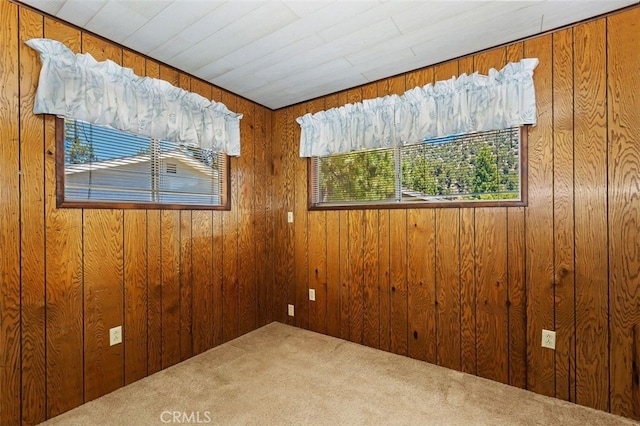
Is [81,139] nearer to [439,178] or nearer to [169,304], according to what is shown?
[169,304]

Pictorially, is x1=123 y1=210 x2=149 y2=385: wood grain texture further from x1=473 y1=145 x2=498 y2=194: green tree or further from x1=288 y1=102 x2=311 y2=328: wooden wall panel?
x1=473 y1=145 x2=498 y2=194: green tree

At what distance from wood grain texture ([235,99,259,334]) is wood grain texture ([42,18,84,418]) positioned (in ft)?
4.19

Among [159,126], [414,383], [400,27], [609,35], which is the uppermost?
[400,27]

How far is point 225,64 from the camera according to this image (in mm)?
2311

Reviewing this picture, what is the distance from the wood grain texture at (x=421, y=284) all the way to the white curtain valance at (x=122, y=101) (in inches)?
70.6

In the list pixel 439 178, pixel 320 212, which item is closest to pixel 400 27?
pixel 439 178

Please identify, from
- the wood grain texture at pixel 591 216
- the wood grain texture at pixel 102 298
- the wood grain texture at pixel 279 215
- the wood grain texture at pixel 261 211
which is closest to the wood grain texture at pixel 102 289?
the wood grain texture at pixel 102 298

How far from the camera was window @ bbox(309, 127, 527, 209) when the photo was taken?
2082 mm

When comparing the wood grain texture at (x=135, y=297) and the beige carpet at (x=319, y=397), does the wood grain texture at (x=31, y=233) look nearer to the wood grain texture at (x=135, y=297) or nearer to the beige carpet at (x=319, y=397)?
the beige carpet at (x=319, y=397)

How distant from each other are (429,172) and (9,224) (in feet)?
8.72

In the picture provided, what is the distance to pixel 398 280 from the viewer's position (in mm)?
2490

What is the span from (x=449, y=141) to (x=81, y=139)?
251 centimetres

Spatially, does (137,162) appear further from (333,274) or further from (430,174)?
(430,174)

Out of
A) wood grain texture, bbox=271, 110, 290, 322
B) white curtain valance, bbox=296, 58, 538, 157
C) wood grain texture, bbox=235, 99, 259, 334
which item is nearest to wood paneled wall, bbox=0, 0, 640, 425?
white curtain valance, bbox=296, 58, 538, 157
